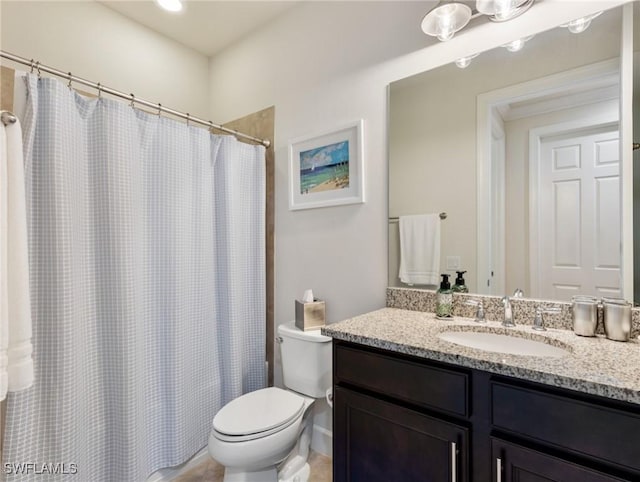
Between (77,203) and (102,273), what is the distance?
1.03 feet

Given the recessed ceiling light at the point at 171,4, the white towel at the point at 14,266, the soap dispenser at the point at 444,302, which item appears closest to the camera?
the white towel at the point at 14,266

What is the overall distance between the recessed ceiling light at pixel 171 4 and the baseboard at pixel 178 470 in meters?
2.50

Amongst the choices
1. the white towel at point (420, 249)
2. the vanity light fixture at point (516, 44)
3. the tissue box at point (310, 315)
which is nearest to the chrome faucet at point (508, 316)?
the white towel at point (420, 249)

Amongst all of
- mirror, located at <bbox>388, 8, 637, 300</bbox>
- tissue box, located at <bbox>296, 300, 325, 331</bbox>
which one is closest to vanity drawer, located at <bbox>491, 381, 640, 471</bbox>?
mirror, located at <bbox>388, 8, 637, 300</bbox>

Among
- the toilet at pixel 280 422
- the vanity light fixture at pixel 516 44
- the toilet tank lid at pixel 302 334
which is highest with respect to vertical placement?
the vanity light fixture at pixel 516 44

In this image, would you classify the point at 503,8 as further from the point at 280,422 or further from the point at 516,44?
the point at 280,422

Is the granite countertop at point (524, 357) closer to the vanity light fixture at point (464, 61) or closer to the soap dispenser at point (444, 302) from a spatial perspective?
the soap dispenser at point (444, 302)

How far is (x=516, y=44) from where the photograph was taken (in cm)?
129

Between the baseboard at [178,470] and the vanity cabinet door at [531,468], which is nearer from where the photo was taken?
A: the vanity cabinet door at [531,468]

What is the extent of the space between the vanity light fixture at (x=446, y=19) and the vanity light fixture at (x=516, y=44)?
20 cm

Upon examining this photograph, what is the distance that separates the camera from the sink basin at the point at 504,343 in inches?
43.1

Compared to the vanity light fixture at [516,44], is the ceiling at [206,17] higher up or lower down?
higher up

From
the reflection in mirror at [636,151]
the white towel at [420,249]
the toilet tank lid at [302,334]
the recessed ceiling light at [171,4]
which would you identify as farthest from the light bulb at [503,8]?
the recessed ceiling light at [171,4]

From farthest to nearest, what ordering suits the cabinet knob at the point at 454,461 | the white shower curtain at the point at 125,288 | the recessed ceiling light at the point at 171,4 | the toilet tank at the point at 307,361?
the recessed ceiling light at the point at 171,4
the toilet tank at the point at 307,361
the white shower curtain at the point at 125,288
the cabinet knob at the point at 454,461
